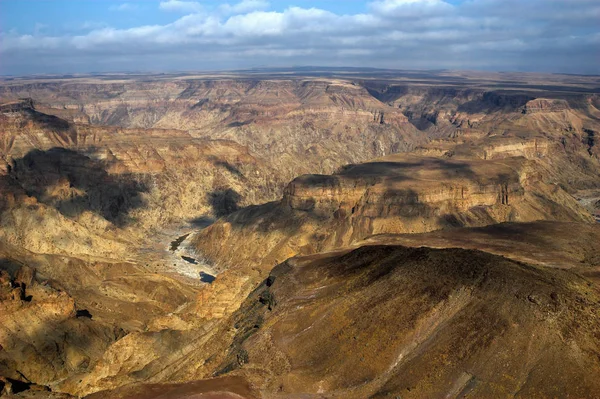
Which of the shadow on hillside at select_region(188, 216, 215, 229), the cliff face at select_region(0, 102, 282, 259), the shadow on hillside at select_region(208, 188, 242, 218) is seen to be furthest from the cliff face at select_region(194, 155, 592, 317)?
the shadow on hillside at select_region(208, 188, 242, 218)

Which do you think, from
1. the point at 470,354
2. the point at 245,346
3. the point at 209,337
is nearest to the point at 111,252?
the point at 209,337

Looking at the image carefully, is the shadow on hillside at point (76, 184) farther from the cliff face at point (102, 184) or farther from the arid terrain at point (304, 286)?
the arid terrain at point (304, 286)

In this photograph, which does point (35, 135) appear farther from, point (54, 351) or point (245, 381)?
point (245, 381)

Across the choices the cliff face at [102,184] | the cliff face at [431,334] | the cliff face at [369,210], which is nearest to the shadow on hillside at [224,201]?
the cliff face at [102,184]

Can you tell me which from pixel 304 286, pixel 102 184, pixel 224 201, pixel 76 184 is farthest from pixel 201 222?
pixel 304 286

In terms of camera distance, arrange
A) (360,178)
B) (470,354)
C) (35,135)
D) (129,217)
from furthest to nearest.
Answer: (35,135) < (129,217) < (360,178) < (470,354)

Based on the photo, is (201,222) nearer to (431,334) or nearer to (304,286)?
(304,286)

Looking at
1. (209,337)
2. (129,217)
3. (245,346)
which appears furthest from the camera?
(129,217)

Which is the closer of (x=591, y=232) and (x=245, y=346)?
(x=245, y=346)
